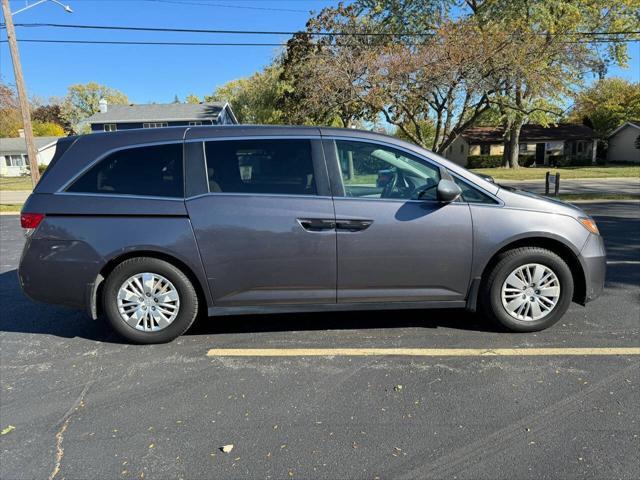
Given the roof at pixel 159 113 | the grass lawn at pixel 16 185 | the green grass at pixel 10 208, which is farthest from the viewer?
the roof at pixel 159 113

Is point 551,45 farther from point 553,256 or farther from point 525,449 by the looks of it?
point 525,449

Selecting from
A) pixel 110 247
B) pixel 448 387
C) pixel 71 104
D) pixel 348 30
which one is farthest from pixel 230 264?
pixel 71 104

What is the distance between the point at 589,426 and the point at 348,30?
25034 millimetres

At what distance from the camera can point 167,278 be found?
380 cm

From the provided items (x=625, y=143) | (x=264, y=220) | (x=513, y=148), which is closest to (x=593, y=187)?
(x=513, y=148)

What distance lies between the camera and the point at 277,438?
264cm

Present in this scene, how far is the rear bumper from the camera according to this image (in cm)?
392

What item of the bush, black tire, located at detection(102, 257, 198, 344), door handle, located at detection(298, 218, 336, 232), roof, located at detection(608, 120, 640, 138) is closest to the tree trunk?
the bush

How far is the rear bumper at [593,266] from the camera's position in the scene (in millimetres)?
3921

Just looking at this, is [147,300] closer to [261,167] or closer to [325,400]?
[261,167]

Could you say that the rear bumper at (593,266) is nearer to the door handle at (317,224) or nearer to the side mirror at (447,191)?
the side mirror at (447,191)

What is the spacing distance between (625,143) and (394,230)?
54071 mm

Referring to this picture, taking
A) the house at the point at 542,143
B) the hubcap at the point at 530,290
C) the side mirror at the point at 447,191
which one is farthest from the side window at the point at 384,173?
the house at the point at 542,143

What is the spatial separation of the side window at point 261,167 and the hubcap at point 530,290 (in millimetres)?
1873
